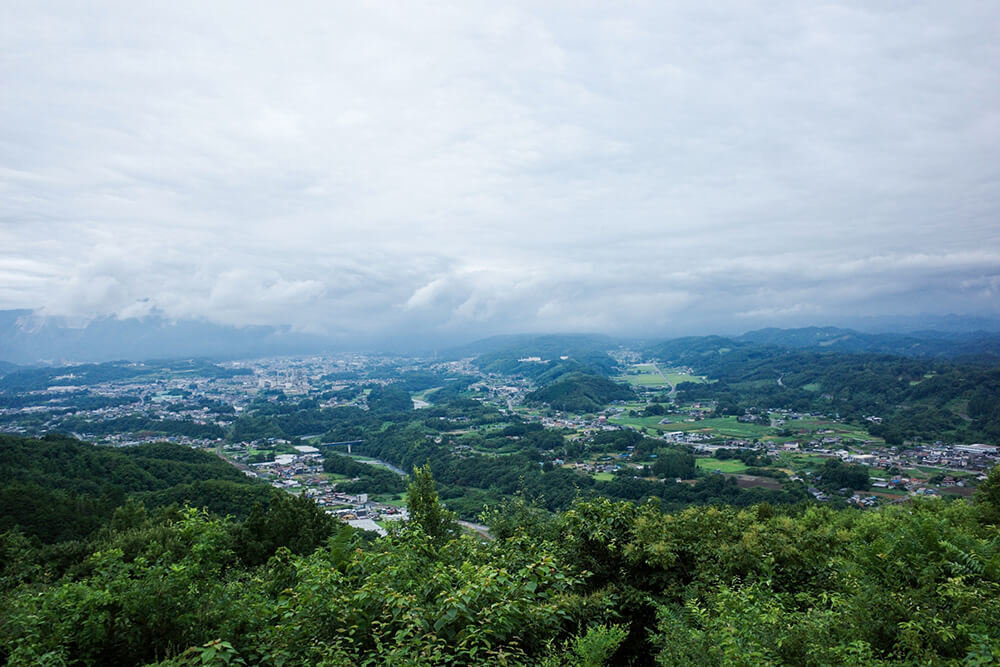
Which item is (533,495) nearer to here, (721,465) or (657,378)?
(721,465)

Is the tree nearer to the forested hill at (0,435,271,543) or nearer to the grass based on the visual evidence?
the forested hill at (0,435,271,543)

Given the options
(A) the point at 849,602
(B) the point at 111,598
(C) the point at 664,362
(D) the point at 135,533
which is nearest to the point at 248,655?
(B) the point at 111,598

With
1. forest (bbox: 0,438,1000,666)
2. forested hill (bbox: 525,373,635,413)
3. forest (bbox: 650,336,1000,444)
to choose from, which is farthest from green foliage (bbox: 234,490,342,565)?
forested hill (bbox: 525,373,635,413)

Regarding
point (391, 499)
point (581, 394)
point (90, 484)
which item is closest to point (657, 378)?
point (581, 394)

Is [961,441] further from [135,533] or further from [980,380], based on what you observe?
[135,533]

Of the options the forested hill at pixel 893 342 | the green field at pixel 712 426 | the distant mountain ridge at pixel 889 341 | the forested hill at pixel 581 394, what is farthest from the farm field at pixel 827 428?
the distant mountain ridge at pixel 889 341

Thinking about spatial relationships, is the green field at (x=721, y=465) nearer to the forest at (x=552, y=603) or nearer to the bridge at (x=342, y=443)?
the forest at (x=552, y=603)
